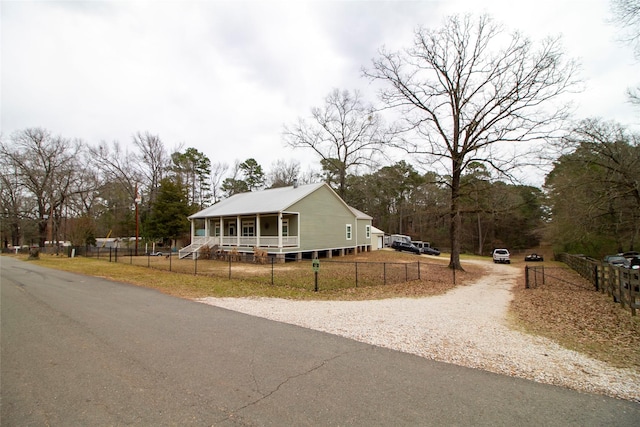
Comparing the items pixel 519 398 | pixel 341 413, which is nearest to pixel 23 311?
pixel 341 413

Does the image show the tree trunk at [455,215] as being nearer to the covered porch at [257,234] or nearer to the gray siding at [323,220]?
the gray siding at [323,220]

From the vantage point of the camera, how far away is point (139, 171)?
4475 centimetres

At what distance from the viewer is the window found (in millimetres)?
27062

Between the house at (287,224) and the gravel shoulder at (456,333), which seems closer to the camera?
the gravel shoulder at (456,333)

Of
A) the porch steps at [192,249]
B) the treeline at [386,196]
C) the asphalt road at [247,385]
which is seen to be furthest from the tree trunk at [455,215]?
the porch steps at [192,249]

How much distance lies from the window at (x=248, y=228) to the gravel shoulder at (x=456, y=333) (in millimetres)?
17146

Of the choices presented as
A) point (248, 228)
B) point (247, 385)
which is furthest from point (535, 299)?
point (248, 228)

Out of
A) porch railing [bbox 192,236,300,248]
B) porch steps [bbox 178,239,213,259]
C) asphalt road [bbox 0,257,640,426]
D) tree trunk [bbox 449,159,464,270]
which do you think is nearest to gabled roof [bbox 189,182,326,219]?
porch railing [bbox 192,236,300,248]

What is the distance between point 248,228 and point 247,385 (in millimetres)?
23996

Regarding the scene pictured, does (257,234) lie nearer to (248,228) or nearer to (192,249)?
(248,228)

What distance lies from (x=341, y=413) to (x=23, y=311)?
941 cm

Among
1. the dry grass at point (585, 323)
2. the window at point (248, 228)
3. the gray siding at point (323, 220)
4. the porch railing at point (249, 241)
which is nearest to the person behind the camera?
the dry grass at point (585, 323)

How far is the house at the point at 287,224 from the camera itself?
931 inches

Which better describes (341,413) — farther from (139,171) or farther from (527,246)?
(527,246)
